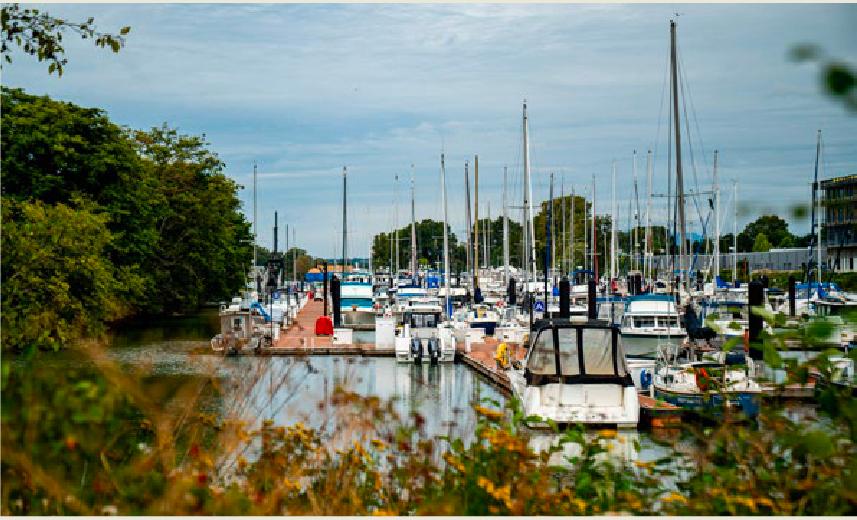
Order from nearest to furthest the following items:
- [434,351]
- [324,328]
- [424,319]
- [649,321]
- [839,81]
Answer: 1. [839,81]
2. [434,351]
3. [424,319]
4. [649,321]
5. [324,328]

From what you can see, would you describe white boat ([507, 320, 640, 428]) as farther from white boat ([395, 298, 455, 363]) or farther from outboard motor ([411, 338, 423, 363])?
outboard motor ([411, 338, 423, 363])

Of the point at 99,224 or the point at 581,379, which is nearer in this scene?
the point at 581,379

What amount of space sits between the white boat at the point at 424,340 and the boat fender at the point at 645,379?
46.4 feet

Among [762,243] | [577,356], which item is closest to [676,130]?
[577,356]

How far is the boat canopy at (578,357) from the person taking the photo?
2522cm

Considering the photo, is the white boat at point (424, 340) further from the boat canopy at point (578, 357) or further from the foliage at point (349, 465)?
the foliage at point (349, 465)

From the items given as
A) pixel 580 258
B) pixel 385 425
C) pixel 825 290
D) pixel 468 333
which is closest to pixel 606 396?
pixel 385 425

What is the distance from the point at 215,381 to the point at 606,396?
54.6 ft

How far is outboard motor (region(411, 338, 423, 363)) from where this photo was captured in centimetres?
4525

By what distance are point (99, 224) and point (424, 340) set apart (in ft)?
45.4

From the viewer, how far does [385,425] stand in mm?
9633

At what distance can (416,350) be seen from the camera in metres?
45.5

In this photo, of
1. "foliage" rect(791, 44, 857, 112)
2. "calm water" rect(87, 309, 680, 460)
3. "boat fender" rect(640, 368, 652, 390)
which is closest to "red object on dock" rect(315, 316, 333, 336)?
"calm water" rect(87, 309, 680, 460)

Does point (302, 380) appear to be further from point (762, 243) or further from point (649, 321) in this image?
point (762, 243)
